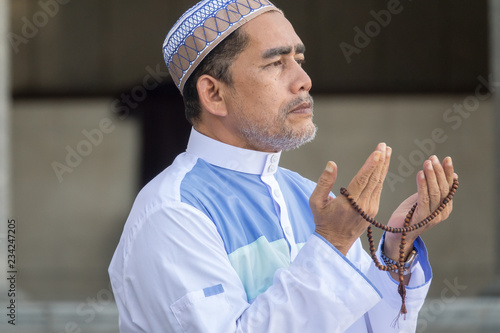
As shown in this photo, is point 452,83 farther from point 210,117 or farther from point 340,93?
point 210,117

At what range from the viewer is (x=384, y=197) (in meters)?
9.84

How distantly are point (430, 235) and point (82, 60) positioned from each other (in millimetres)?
5023

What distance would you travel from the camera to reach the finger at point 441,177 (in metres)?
1.91

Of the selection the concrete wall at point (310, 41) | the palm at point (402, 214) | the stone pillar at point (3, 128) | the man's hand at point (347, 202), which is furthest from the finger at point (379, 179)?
the concrete wall at point (310, 41)

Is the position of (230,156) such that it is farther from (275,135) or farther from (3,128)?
(3,128)

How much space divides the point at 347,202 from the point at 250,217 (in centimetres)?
40

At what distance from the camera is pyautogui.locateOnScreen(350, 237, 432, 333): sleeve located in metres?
2.10

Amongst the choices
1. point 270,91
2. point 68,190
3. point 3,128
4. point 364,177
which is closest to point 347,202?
point 364,177

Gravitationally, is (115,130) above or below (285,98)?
below

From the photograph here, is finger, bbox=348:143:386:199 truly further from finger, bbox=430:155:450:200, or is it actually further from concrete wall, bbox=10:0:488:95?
concrete wall, bbox=10:0:488:95

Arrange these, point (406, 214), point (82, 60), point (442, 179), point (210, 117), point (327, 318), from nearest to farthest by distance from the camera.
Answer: point (327, 318) < point (442, 179) < point (406, 214) < point (210, 117) < point (82, 60)

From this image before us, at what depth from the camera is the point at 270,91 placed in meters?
2.16

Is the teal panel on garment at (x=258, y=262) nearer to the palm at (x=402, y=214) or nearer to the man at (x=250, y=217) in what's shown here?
the man at (x=250, y=217)

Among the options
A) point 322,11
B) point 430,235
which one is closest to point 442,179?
point 322,11
